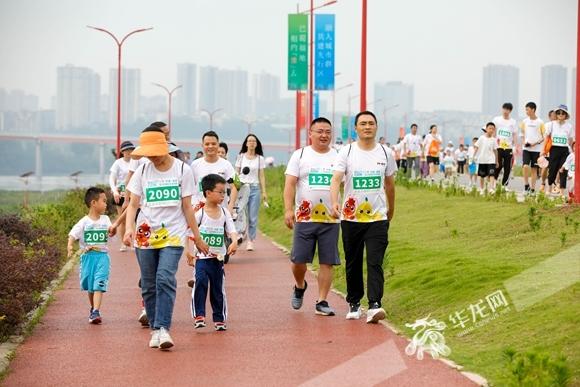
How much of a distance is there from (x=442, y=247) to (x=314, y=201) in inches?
176

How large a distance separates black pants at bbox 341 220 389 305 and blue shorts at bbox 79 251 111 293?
2267 mm

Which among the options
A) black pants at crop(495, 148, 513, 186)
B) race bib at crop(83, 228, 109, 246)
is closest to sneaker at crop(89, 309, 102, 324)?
race bib at crop(83, 228, 109, 246)

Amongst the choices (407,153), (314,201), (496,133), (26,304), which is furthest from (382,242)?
(407,153)

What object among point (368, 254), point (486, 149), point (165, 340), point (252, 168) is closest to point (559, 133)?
point (486, 149)

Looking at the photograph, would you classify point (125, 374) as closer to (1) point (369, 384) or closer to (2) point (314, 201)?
(1) point (369, 384)

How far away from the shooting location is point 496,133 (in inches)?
1049

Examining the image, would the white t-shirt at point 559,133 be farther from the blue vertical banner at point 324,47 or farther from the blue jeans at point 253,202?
the blue vertical banner at point 324,47

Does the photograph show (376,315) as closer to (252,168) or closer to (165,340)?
(165,340)

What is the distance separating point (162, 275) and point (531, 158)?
15.2m

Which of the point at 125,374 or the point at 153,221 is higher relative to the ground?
the point at 153,221

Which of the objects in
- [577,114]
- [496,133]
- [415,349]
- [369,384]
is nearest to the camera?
[369,384]

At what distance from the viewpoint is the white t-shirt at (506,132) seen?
26266 millimetres

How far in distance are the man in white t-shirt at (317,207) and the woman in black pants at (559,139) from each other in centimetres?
1108

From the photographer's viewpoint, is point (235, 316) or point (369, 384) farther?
point (235, 316)
